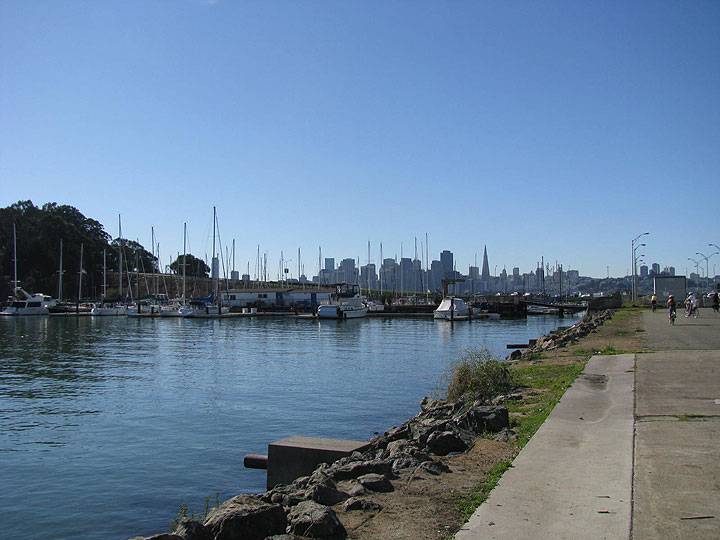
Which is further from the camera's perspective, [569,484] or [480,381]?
[480,381]

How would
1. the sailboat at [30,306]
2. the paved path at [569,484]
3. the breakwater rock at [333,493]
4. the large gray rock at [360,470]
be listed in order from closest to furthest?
the paved path at [569,484], the breakwater rock at [333,493], the large gray rock at [360,470], the sailboat at [30,306]

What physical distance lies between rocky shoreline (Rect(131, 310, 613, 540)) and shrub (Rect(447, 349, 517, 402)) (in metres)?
4.06

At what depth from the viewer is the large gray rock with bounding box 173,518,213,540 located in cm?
757

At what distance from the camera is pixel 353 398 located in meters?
25.4

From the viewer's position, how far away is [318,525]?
7062 millimetres

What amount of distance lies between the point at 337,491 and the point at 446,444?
10.7 feet

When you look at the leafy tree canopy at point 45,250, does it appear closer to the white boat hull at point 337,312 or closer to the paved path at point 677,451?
the white boat hull at point 337,312

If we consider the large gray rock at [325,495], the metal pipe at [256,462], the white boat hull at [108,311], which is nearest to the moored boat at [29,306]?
the white boat hull at [108,311]

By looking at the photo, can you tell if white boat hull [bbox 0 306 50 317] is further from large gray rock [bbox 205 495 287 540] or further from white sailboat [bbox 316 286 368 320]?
large gray rock [bbox 205 495 287 540]

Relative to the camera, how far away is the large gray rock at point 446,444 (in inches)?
447

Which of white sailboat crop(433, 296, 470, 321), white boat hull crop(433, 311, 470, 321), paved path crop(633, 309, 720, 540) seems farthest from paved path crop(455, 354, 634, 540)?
white sailboat crop(433, 296, 470, 321)

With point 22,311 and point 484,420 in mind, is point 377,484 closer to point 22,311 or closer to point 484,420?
point 484,420

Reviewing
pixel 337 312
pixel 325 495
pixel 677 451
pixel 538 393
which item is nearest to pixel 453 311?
pixel 337 312

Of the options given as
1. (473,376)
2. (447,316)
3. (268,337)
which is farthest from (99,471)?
(447,316)
